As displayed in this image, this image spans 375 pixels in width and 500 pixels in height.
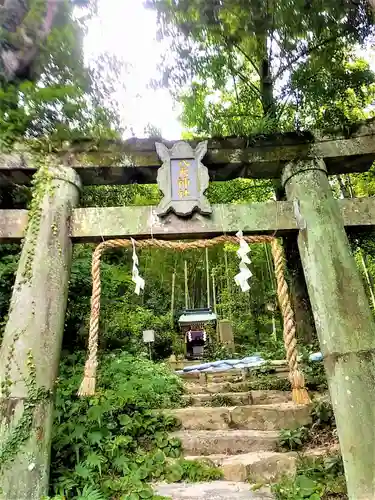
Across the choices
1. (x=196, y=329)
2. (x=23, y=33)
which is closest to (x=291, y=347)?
(x=23, y=33)

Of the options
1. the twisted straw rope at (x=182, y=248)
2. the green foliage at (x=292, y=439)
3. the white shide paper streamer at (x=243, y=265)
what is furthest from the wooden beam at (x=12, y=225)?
→ the green foliage at (x=292, y=439)

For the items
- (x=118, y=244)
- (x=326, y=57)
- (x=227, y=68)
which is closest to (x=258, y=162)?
(x=118, y=244)

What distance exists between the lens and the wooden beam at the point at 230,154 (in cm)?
382

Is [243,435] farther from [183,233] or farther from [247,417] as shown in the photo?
[183,233]

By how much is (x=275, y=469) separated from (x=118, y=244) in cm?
280

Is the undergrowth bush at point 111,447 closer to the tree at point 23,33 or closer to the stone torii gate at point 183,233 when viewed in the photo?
the stone torii gate at point 183,233

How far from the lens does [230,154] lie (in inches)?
155

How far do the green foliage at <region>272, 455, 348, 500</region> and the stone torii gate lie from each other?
23.4 inches

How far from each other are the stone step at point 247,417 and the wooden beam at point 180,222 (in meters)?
2.66

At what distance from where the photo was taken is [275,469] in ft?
12.5

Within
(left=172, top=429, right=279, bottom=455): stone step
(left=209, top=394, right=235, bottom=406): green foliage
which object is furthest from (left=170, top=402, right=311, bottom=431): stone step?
(left=209, top=394, right=235, bottom=406): green foliage

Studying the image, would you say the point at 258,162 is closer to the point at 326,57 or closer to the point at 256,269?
the point at 326,57

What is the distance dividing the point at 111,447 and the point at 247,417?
197 cm

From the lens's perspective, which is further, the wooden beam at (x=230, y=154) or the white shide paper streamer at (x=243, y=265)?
the wooden beam at (x=230, y=154)
